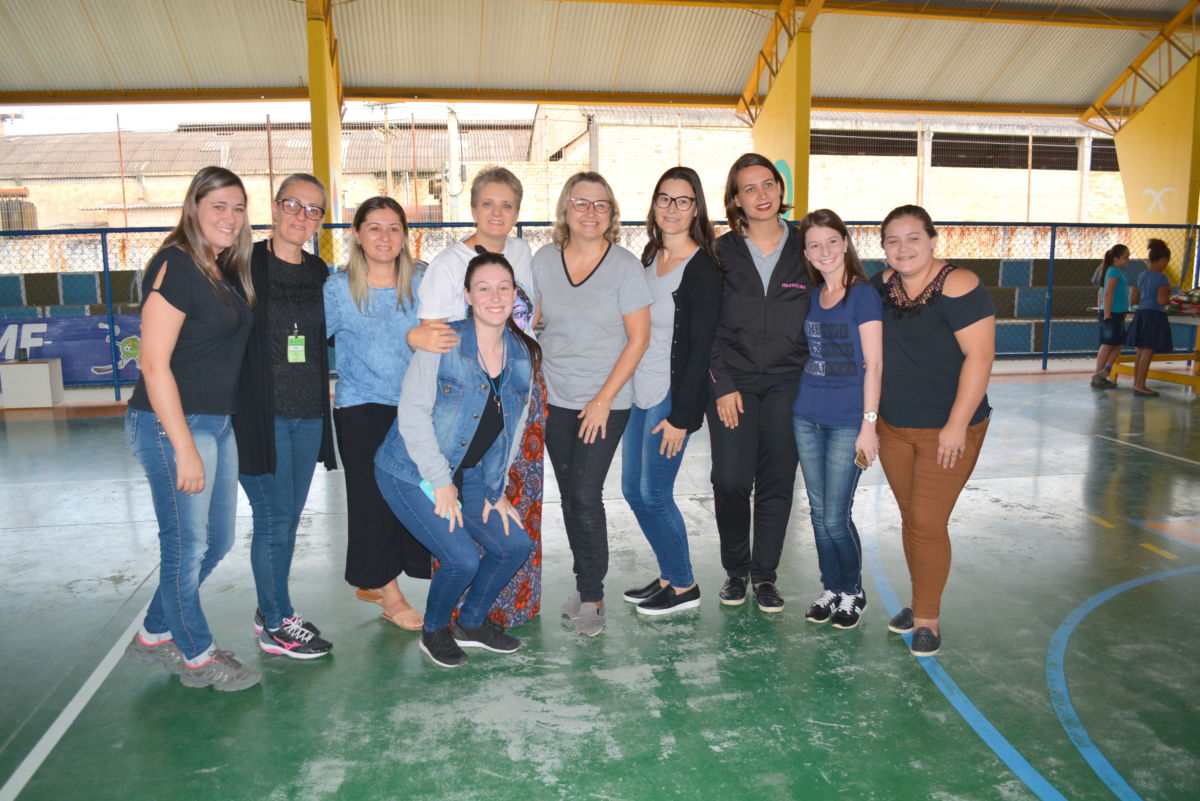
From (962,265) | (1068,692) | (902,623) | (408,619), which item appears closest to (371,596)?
(408,619)

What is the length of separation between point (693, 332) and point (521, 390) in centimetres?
73

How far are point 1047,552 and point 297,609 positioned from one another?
148 inches

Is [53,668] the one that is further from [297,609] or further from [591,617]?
[591,617]

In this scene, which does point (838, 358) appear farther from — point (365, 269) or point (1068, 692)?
point (365, 269)

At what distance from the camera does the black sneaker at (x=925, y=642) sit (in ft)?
11.6

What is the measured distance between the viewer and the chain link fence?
11844 mm

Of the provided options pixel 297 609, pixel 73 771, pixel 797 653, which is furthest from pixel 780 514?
pixel 73 771

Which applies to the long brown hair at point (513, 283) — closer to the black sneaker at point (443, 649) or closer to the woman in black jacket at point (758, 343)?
the woman in black jacket at point (758, 343)

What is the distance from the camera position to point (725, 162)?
906 inches

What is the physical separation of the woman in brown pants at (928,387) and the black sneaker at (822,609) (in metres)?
0.36

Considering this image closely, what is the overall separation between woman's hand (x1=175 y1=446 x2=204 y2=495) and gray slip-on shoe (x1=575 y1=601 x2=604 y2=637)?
5.22 feet

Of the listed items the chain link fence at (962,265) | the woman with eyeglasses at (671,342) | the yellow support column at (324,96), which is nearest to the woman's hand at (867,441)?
the woman with eyeglasses at (671,342)

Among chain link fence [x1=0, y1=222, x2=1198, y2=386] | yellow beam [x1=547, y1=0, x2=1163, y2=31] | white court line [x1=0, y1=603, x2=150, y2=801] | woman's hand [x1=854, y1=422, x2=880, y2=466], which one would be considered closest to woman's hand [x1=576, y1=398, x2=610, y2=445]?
woman's hand [x1=854, y1=422, x2=880, y2=466]

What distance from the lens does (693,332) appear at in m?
3.57
